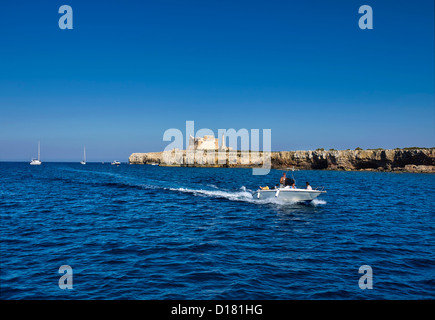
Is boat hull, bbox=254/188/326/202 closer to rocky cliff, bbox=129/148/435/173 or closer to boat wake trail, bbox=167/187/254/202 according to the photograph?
boat wake trail, bbox=167/187/254/202

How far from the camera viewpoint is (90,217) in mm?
21219

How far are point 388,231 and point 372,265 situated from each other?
7.52 metres

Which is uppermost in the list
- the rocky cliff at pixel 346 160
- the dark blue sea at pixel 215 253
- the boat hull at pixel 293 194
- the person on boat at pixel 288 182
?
the rocky cliff at pixel 346 160

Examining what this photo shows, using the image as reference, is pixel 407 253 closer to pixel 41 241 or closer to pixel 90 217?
pixel 41 241

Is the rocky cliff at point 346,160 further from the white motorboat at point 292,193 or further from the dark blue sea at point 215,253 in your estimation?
the dark blue sea at point 215,253

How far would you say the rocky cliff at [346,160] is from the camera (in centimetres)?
9862

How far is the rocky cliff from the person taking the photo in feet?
324

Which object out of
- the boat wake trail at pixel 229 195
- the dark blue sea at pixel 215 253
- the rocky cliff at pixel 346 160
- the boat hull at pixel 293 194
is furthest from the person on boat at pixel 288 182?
the rocky cliff at pixel 346 160

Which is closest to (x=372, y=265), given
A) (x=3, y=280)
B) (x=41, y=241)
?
(x=3, y=280)

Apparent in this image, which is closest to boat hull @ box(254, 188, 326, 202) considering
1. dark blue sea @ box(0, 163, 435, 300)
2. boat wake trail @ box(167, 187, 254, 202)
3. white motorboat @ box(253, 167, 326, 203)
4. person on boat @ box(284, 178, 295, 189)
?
white motorboat @ box(253, 167, 326, 203)

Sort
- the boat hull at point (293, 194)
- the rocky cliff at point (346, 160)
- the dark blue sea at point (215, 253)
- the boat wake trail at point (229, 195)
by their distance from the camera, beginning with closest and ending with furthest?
1. the dark blue sea at point (215, 253)
2. the boat hull at point (293, 194)
3. the boat wake trail at point (229, 195)
4. the rocky cliff at point (346, 160)

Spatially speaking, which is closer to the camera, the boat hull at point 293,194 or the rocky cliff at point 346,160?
the boat hull at point 293,194
